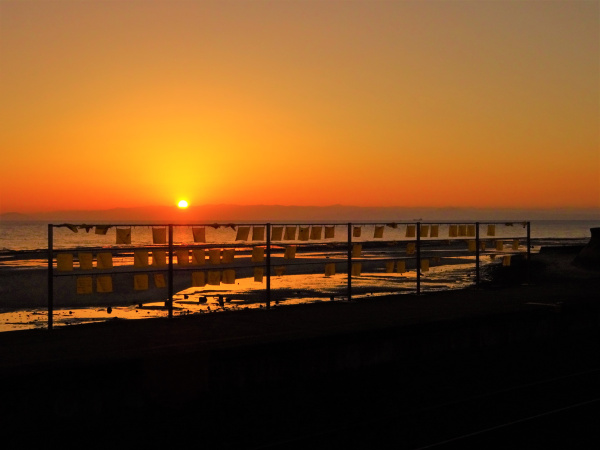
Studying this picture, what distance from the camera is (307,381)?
34.1 feet

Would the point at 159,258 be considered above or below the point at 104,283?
above

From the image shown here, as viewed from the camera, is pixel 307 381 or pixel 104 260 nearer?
pixel 307 381

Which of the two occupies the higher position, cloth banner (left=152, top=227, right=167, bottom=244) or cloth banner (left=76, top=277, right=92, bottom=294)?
cloth banner (left=152, top=227, right=167, bottom=244)

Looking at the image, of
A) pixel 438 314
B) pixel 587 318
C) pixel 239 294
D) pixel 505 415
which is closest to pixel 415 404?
pixel 505 415

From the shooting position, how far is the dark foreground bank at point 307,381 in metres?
7.76

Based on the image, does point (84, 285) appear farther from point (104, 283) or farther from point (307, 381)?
point (307, 381)

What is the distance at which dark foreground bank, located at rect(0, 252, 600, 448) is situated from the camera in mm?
7762

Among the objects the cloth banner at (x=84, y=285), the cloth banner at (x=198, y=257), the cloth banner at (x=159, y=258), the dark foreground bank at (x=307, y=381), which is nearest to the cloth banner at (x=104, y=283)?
the cloth banner at (x=84, y=285)

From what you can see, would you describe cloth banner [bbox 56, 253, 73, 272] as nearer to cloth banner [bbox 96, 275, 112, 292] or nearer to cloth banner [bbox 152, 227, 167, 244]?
cloth banner [bbox 96, 275, 112, 292]

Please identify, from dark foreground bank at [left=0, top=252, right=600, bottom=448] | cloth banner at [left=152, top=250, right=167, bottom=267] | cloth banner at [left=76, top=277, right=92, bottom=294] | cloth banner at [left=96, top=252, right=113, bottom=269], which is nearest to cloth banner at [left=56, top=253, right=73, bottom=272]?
cloth banner at [left=76, top=277, right=92, bottom=294]

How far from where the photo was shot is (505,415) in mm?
8617

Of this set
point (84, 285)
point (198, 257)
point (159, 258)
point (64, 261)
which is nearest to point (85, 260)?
point (84, 285)

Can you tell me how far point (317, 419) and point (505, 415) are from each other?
7.63ft

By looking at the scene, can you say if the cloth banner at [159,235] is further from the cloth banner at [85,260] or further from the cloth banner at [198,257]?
the cloth banner at [85,260]
